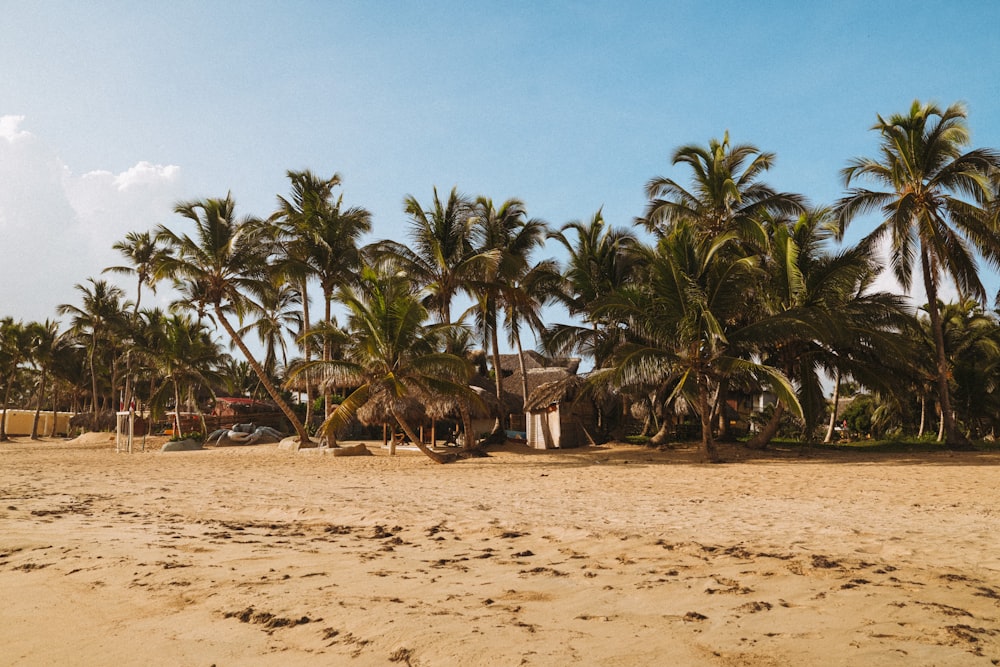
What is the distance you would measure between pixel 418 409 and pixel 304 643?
15763 mm

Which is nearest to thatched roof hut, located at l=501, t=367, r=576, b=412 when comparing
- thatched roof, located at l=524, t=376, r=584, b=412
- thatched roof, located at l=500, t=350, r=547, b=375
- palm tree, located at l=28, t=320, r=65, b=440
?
thatched roof, located at l=500, t=350, r=547, b=375

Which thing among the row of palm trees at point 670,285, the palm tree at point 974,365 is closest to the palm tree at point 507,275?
the row of palm trees at point 670,285

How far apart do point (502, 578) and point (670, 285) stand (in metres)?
11.2

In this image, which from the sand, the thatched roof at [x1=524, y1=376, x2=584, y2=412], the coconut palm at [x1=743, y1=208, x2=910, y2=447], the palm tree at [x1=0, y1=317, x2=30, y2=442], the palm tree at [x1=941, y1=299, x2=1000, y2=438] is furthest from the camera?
the palm tree at [x1=0, y1=317, x2=30, y2=442]

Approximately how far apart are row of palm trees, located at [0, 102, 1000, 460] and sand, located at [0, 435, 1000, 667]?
5980 millimetres

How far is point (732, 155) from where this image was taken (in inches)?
774

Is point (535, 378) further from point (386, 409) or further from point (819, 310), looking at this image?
point (819, 310)

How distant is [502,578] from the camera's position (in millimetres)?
4176

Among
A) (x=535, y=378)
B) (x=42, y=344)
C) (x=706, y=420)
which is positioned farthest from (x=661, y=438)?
(x=42, y=344)

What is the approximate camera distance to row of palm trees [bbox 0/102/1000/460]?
14.5 meters

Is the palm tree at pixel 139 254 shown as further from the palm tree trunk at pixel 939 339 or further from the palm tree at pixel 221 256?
the palm tree trunk at pixel 939 339

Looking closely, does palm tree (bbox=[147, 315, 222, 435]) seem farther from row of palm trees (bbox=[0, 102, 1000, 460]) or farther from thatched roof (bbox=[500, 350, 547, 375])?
thatched roof (bbox=[500, 350, 547, 375])

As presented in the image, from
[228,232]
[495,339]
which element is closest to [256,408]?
[228,232]

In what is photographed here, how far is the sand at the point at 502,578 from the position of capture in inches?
116
